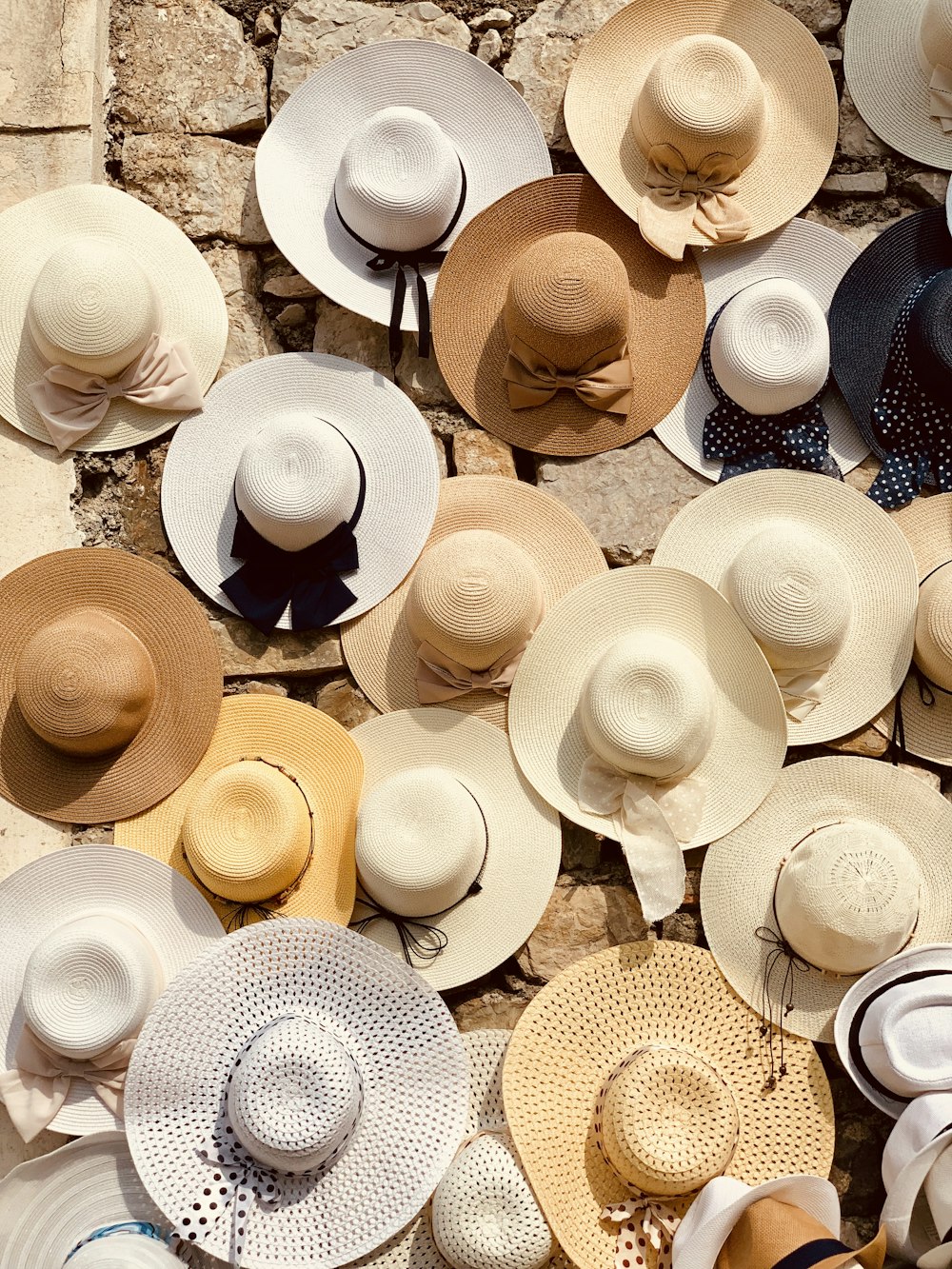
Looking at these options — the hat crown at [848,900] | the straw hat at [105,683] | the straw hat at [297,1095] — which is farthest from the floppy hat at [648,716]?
the straw hat at [105,683]

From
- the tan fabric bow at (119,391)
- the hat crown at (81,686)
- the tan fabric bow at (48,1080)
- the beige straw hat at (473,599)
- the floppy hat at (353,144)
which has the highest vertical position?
the floppy hat at (353,144)

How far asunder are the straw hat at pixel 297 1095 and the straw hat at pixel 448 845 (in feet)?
0.57

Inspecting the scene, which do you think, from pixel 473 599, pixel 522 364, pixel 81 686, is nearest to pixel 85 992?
pixel 81 686

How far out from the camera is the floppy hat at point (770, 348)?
3576mm

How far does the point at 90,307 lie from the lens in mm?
3467

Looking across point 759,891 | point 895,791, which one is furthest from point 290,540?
point 895,791

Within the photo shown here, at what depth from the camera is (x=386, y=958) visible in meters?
3.29

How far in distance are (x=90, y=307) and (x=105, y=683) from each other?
42.2 inches

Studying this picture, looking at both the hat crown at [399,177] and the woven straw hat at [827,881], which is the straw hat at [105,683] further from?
the woven straw hat at [827,881]

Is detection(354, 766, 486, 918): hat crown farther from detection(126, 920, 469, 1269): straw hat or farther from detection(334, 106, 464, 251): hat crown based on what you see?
detection(334, 106, 464, 251): hat crown

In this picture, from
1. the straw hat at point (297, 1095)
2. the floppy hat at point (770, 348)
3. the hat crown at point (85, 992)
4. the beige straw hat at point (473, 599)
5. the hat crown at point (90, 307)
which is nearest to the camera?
the straw hat at point (297, 1095)

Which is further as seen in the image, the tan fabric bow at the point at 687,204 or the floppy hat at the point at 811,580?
the tan fabric bow at the point at 687,204

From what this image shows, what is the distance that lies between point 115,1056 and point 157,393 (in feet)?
6.24

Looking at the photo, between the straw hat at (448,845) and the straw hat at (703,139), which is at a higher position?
the straw hat at (703,139)
